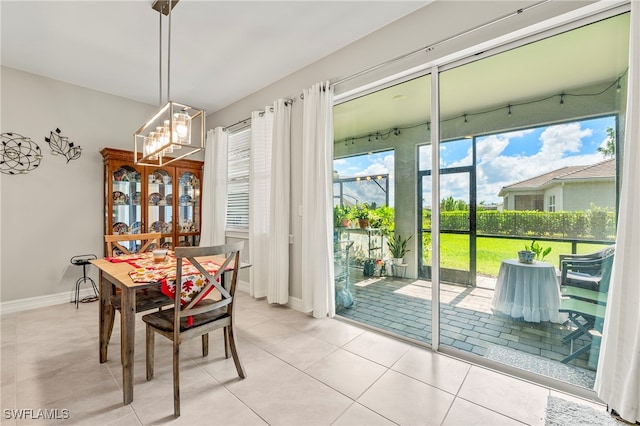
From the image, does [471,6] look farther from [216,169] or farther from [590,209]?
[216,169]

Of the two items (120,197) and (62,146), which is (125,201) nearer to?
(120,197)

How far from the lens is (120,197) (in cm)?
395

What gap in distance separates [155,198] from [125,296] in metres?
2.91

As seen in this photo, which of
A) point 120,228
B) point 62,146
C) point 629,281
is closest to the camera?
point 629,281

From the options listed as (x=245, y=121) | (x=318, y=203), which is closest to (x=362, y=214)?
(x=318, y=203)

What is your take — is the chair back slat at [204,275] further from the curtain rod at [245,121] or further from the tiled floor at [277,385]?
the curtain rod at [245,121]

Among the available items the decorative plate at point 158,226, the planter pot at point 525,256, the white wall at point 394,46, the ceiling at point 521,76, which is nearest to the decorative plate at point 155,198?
the decorative plate at point 158,226

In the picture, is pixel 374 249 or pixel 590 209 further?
pixel 374 249

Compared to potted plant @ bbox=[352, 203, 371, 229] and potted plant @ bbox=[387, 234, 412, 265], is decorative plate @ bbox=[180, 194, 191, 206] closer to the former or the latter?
potted plant @ bbox=[352, 203, 371, 229]

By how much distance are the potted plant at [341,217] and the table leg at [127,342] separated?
202 cm

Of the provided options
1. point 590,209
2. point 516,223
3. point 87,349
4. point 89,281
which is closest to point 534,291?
point 516,223

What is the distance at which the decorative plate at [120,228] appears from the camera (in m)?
3.89

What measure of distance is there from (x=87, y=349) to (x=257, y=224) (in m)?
2.04

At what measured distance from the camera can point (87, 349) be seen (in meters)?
2.38
